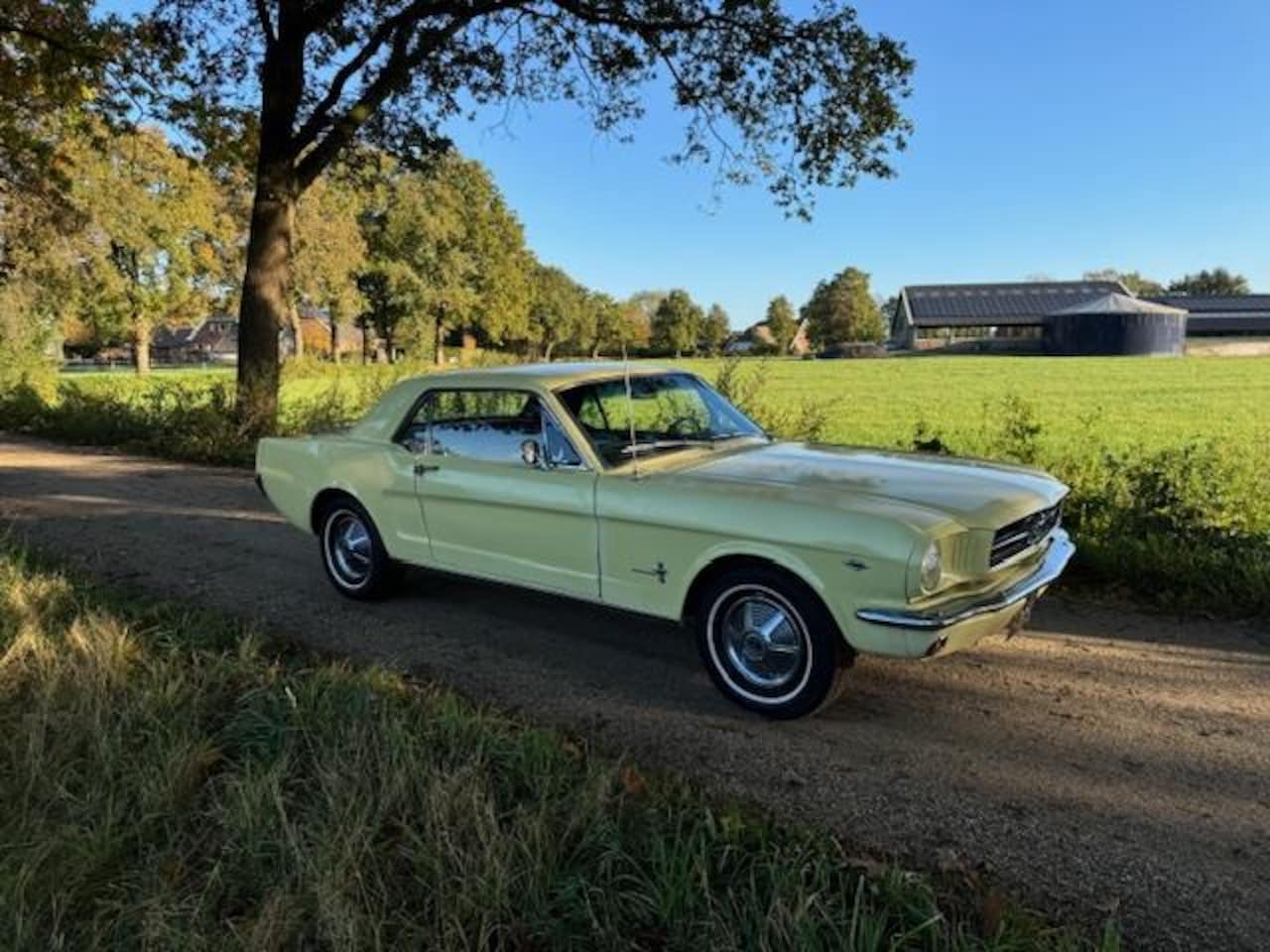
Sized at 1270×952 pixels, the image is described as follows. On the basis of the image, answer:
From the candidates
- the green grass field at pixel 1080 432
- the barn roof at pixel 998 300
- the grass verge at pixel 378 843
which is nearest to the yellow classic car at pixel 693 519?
the grass verge at pixel 378 843

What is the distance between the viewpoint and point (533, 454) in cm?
509

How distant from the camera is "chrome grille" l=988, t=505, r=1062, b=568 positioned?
14.1 ft

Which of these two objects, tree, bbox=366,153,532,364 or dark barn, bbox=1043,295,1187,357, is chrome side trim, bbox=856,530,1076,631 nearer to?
tree, bbox=366,153,532,364

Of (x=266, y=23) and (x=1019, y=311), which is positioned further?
(x=1019, y=311)

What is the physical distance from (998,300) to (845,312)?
15.2 m

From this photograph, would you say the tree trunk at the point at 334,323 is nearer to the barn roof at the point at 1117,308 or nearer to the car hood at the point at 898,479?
the car hood at the point at 898,479

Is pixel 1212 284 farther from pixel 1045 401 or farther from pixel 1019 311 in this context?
pixel 1045 401

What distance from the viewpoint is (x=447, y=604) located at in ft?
20.7

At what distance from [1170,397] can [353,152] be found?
72.5 feet

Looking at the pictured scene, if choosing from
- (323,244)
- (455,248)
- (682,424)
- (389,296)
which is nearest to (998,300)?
(455,248)

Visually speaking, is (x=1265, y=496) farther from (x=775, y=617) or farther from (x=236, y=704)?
(x=236, y=704)

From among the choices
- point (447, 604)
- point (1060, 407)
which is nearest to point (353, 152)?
point (447, 604)

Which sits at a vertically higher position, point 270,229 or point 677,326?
point 677,326

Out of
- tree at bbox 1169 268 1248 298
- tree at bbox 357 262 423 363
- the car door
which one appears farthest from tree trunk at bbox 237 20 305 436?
tree at bbox 1169 268 1248 298
